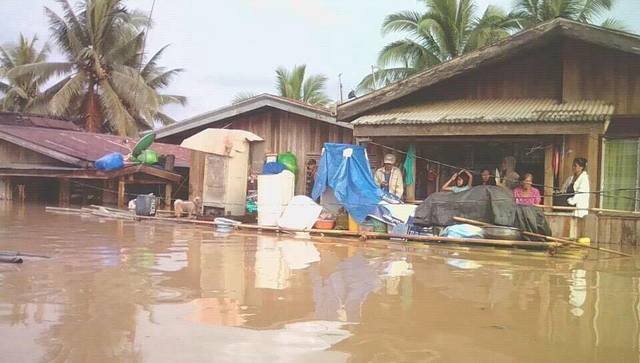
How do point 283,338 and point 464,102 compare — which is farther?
point 464,102

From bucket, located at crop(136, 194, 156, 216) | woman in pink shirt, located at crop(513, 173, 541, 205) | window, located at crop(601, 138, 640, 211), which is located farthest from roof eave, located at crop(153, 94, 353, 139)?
window, located at crop(601, 138, 640, 211)

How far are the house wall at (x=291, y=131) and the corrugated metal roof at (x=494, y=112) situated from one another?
7.21ft

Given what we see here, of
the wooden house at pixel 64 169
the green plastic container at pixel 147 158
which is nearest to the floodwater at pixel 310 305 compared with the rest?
the green plastic container at pixel 147 158

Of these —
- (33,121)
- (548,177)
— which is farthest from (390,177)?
(33,121)

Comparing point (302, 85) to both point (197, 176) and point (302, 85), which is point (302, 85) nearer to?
point (302, 85)

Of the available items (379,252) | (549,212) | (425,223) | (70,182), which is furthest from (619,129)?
(70,182)

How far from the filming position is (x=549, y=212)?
11195mm

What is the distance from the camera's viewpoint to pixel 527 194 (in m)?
11.5

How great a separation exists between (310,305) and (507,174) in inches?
311

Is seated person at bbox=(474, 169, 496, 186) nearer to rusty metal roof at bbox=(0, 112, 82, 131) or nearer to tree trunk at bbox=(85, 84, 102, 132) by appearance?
rusty metal roof at bbox=(0, 112, 82, 131)

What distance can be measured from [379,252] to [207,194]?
7186 millimetres

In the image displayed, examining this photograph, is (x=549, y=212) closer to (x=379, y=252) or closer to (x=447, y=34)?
(x=379, y=252)

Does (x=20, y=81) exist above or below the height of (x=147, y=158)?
above

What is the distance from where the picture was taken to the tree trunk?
28281 mm
